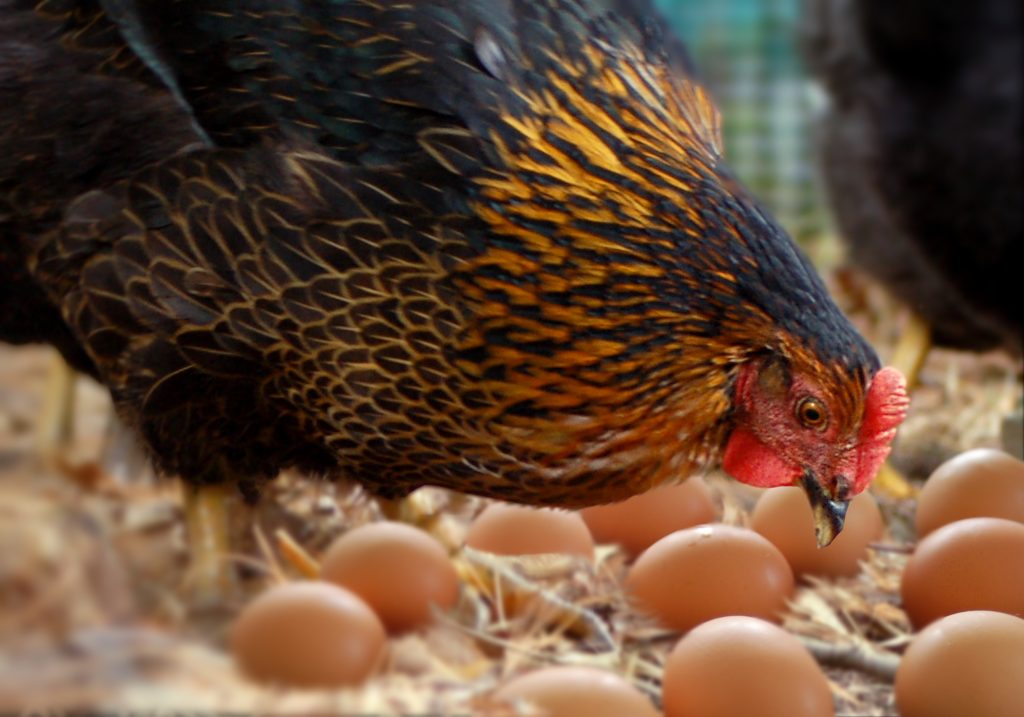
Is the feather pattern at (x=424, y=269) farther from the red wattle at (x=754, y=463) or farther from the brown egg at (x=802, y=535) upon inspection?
the brown egg at (x=802, y=535)

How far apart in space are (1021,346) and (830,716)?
1.11 meters

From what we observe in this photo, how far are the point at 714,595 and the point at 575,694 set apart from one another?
33 centimetres

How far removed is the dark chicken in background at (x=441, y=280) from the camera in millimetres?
1016

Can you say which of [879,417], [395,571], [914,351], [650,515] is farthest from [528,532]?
[914,351]

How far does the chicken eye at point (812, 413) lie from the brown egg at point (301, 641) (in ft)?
1.66

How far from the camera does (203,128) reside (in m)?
1.07

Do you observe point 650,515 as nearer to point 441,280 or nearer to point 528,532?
point 528,532

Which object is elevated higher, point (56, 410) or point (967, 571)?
point (967, 571)

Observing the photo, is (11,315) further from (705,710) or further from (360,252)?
(705,710)

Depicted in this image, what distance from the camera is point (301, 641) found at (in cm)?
65

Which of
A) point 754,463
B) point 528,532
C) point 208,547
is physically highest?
point 754,463

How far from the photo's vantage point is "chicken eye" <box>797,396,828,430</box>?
1073 mm

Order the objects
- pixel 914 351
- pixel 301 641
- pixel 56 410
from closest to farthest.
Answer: pixel 301 641
pixel 56 410
pixel 914 351

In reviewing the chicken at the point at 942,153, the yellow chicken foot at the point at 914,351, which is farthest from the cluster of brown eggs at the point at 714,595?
the yellow chicken foot at the point at 914,351
